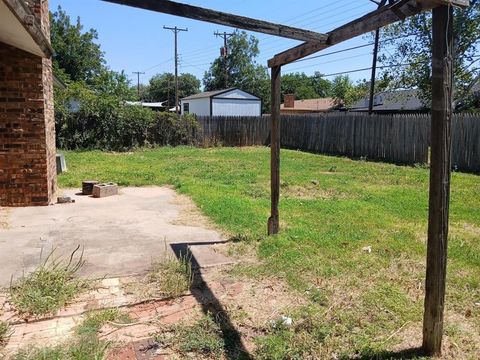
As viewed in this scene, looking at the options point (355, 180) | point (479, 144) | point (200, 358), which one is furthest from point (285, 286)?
point (479, 144)

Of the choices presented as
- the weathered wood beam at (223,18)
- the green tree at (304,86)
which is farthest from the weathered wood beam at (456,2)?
the green tree at (304,86)

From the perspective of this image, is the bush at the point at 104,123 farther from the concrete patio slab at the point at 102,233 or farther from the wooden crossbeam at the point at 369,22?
the wooden crossbeam at the point at 369,22

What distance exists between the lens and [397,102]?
2931cm

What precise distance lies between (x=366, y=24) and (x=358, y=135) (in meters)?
13.6

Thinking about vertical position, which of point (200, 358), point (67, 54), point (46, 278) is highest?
point (67, 54)

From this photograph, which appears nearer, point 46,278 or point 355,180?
point 46,278

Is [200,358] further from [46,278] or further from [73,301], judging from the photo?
[46,278]

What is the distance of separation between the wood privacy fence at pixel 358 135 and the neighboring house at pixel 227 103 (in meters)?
9.81

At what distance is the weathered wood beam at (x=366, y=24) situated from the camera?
2662 mm

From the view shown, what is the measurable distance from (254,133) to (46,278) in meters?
18.6

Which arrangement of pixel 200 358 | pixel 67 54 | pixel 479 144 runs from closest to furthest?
pixel 200 358 < pixel 479 144 < pixel 67 54

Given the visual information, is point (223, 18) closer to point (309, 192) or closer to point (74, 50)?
point (309, 192)

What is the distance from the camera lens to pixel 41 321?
313 centimetres

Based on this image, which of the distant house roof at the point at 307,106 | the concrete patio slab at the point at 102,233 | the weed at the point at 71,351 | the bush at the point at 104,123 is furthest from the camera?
the distant house roof at the point at 307,106
